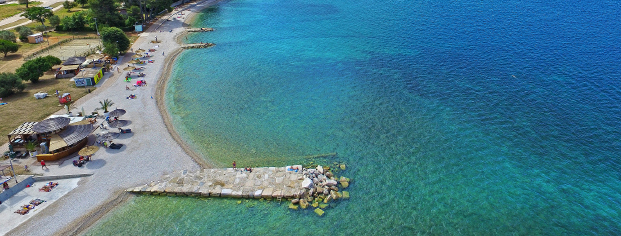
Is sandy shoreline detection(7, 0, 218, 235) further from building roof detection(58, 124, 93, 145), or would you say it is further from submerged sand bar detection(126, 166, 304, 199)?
building roof detection(58, 124, 93, 145)

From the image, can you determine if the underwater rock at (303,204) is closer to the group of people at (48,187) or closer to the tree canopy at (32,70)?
the group of people at (48,187)

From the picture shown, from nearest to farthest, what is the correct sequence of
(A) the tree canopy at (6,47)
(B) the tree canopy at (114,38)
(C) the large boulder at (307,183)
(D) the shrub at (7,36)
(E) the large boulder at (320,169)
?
1. (C) the large boulder at (307,183)
2. (E) the large boulder at (320,169)
3. (A) the tree canopy at (6,47)
4. (B) the tree canopy at (114,38)
5. (D) the shrub at (7,36)

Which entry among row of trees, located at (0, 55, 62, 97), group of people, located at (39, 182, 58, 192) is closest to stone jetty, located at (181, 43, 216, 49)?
row of trees, located at (0, 55, 62, 97)

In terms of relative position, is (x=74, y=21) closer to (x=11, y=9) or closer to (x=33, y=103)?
(x=11, y=9)

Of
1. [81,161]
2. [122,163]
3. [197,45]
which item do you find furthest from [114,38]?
[122,163]

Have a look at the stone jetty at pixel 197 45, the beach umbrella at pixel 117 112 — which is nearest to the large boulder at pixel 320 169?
the beach umbrella at pixel 117 112

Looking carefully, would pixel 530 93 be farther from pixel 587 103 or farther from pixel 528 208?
pixel 528 208

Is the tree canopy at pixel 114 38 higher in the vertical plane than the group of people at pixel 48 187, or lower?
higher

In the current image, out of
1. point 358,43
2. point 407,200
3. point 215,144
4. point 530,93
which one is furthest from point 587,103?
point 215,144
